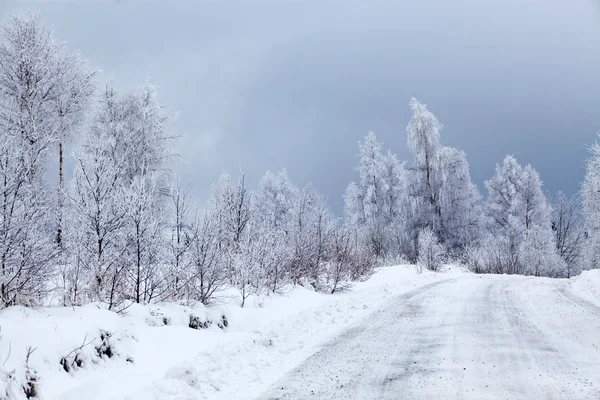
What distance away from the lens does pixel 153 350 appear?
6910 mm

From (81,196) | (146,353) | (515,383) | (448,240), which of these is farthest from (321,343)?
(448,240)

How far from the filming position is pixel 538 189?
40.2m

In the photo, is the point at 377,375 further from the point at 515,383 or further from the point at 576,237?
the point at 576,237

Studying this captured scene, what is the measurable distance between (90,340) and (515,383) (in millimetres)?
5761

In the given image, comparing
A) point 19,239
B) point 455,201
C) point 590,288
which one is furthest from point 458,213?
point 19,239

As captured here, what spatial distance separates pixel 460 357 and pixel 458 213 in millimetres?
31138

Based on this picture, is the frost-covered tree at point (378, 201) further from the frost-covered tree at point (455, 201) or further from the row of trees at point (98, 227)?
the row of trees at point (98, 227)

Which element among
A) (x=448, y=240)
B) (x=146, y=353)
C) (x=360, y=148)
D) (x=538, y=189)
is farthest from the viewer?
(x=360, y=148)

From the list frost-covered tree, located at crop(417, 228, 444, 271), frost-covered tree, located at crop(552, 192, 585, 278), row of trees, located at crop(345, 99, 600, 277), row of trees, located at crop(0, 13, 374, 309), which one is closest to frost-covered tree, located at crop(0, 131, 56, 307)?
row of trees, located at crop(0, 13, 374, 309)

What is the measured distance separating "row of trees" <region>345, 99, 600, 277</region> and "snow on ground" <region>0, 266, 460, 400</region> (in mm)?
21622

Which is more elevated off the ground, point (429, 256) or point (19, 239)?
point (19, 239)

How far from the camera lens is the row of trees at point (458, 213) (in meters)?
31.6

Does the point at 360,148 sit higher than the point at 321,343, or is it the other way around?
the point at 360,148

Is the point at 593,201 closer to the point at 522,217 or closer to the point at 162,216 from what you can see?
the point at 522,217
